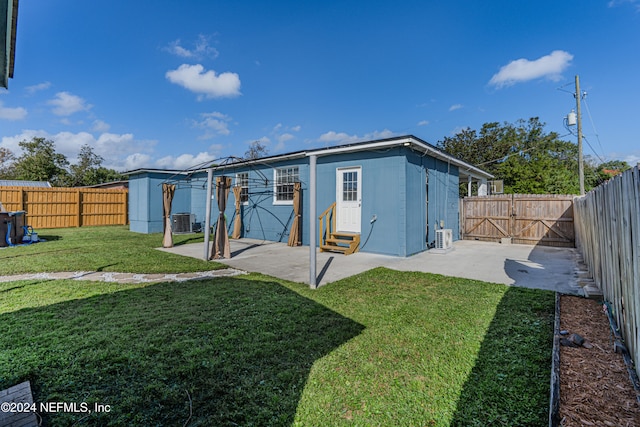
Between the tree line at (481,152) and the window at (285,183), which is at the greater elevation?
the tree line at (481,152)

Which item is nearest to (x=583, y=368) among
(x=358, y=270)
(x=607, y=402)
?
Answer: (x=607, y=402)

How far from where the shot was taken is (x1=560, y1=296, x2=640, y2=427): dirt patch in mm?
1719

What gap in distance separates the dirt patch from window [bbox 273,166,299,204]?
27.7ft

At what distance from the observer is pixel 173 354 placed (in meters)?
2.49

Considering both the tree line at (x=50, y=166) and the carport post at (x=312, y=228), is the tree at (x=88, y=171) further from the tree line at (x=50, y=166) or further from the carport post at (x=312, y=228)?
the carport post at (x=312, y=228)

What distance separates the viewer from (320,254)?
7.95 metres

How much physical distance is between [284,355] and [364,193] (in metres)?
6.26


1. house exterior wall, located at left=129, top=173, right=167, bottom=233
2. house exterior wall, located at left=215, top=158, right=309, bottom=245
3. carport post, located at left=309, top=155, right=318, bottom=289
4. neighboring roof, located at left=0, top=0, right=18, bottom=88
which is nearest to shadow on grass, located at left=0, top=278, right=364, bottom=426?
carport post, located at left=309, top=155, right=318, bottom=289

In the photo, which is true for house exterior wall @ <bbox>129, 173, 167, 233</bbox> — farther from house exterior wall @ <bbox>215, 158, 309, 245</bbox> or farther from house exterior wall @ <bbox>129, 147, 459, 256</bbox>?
house exterior wall @ <bbox>215, 158, 309, 245</bbox>

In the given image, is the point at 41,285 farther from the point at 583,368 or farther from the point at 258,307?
the point at 583,368

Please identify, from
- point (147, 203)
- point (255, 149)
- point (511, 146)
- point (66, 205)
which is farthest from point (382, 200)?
point (255, 149)

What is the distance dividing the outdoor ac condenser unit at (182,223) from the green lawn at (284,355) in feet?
28.5

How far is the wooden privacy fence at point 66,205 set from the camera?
13.6 m

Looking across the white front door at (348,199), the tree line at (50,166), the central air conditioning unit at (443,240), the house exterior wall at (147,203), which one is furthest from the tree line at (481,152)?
the white front door at (348,199)
